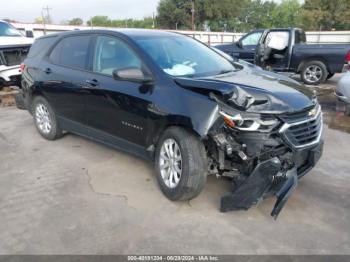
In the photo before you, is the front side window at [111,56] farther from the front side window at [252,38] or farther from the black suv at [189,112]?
the front side window at [252,38]

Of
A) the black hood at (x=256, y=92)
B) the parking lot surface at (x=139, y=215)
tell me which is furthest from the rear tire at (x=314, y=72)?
the black hood at (x=256, y=92)

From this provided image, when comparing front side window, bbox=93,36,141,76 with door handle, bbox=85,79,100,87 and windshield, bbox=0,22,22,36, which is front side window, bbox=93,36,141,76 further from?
windshield, bbox=0,22,22,36

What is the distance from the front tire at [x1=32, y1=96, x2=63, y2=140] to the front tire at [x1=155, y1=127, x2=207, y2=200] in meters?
2.46

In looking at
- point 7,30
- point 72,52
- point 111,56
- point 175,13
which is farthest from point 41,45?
point 175,13

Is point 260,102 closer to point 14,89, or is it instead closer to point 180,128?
point 180,128

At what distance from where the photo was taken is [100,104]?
437 centimetres

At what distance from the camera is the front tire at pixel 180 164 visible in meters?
3.32

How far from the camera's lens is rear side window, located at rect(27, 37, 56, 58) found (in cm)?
552

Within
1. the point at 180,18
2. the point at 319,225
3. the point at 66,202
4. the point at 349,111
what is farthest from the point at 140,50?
the point at 180,18

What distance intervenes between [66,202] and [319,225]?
8.43ft

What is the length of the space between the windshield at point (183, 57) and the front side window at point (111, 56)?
0.18 m

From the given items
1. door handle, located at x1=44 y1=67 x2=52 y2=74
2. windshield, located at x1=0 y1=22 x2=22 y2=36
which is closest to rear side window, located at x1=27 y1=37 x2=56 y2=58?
door handle, located at x1=44 y1=67 x2=52 y2=74

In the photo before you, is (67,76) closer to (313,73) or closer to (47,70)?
(47,70)

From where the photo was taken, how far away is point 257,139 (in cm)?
307
